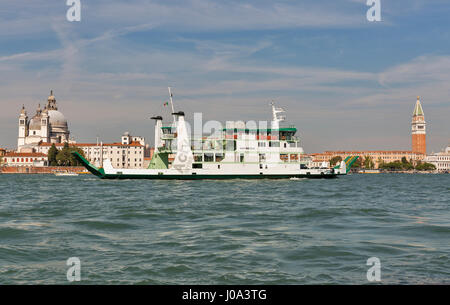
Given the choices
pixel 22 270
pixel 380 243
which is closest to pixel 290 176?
pixel 380 243

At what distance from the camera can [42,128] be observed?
142m

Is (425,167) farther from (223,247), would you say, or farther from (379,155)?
(223,247)

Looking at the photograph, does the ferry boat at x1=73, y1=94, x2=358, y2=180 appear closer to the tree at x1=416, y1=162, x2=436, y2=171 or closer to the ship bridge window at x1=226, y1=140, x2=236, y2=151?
the ship bridge window at x1=226, y1=140, x2=236, y2=151

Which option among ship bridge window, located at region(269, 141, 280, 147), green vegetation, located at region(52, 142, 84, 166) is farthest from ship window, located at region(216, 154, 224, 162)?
green vegetation, located at region(52, 142, 84, 166)

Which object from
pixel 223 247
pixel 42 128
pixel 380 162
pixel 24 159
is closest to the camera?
pixel 223 247

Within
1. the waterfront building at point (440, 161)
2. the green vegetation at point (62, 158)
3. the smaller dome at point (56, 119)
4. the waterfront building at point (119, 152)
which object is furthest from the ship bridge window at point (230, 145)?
the waterfront building at point (440, 161)

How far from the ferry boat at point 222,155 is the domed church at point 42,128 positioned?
105778mm

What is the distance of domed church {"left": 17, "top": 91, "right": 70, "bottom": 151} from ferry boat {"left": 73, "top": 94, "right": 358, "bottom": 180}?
105778mm

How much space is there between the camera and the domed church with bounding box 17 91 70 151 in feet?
462

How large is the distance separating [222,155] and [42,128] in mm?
115124

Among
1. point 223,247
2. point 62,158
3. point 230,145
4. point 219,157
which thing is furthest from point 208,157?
point 62,158

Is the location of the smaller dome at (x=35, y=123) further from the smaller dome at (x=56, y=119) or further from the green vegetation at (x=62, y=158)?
the green vegetation at (x=62, y=158)
